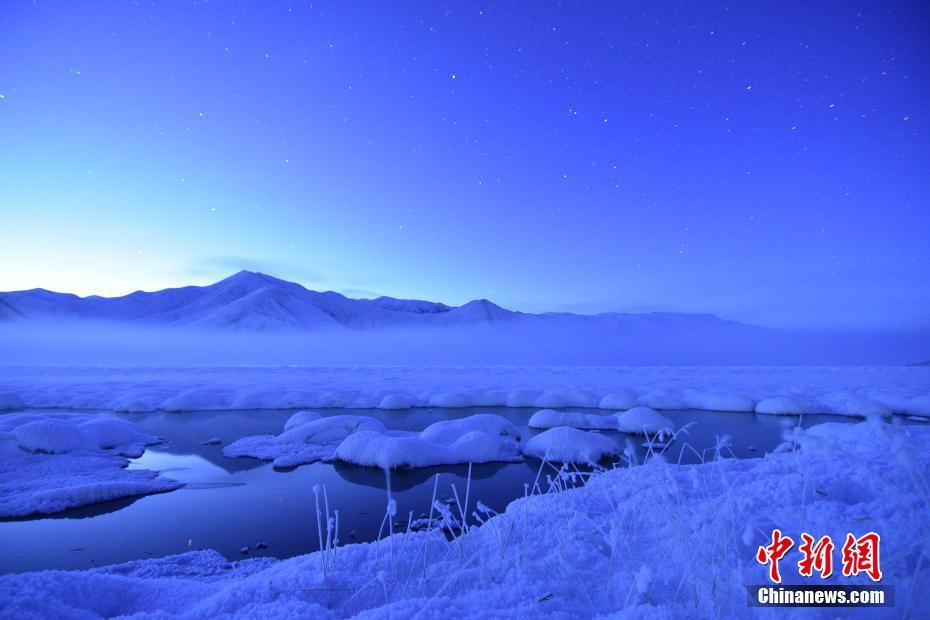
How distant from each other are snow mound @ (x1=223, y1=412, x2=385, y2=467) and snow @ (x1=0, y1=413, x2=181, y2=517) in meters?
2.20

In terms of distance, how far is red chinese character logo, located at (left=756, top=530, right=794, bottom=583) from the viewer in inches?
85.4

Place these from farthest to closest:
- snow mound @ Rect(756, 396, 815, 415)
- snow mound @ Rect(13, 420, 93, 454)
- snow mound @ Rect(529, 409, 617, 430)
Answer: snow mound @ Rect(756, 396, 815, 415) < snow mound @ Rect(529, 409, 617, 430) < snow mound @ Rect(13, 420, 93, 454)

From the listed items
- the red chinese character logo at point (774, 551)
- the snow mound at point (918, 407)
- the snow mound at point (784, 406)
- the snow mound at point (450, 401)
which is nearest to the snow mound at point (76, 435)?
the snow mound at point (450, 401)

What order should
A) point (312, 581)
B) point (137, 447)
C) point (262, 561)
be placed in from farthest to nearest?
1. point (137, 447)
2. point (262, 561)
3. point (312, 581)

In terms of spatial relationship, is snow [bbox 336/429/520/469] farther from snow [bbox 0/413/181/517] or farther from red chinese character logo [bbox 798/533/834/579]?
red chinese character logo [bbox 798/533/834/579]

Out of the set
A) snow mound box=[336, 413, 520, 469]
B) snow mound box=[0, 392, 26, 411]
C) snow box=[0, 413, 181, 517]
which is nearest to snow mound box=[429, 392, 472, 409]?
snow mound box=[336, 413, 520, 469]

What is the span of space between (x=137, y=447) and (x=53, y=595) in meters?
10.6

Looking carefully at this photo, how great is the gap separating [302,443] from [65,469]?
4762mm

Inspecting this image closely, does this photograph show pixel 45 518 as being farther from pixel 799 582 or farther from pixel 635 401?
pixel 635 401

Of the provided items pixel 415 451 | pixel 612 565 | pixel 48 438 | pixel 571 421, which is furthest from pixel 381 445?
pixel 612 565

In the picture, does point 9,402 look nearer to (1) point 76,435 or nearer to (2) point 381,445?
(1) point 76,435

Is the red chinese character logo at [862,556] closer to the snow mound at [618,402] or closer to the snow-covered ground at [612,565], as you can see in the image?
the snow-covered ground at [612,565]

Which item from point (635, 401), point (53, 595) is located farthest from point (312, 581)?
point (635, 401)

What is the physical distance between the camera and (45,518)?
707 centimetres
